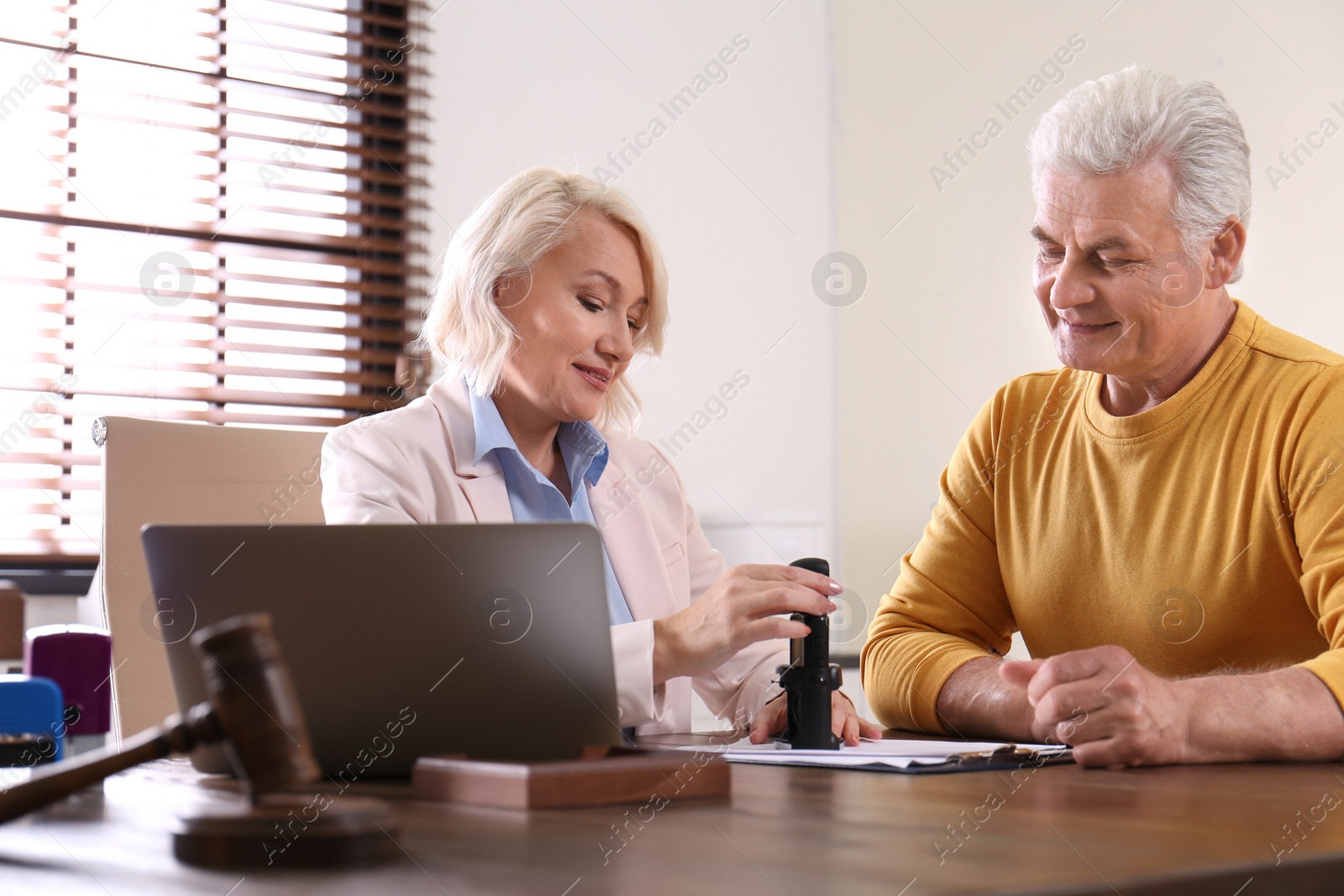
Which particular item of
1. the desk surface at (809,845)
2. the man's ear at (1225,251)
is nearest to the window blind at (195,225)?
the man's ear at (1225,251)

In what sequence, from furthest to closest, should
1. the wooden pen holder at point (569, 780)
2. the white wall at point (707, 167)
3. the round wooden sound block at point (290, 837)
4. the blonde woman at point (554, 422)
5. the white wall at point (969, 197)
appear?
the white wall at point (707, 167), the white wall at point (969, 197), the blonde woman at point (554, 422), the wooden pen holder at point (569, 780), the round wooden sound block at point (290, 837)

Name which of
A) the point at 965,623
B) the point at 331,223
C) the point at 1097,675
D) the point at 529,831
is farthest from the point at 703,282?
the point at 529,831

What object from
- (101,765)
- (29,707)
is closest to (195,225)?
(29,707)

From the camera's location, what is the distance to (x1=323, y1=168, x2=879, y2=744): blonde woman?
4.98 feet

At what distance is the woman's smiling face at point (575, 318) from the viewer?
1.69 metres

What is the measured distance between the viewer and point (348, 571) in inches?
34.4

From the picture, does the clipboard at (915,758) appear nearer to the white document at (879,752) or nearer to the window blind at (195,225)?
the white document at (879,752)

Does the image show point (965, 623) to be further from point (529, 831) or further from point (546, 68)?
point (546, 68)

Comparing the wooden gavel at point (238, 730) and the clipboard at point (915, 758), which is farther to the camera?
the clipboard at point (915, 758)

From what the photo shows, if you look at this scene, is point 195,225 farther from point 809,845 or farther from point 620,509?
point 809,845

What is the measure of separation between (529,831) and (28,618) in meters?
2.40

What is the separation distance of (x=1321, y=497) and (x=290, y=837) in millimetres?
1057

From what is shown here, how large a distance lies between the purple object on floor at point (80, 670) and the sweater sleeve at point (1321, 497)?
1.11m

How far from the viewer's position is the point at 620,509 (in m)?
1.70
